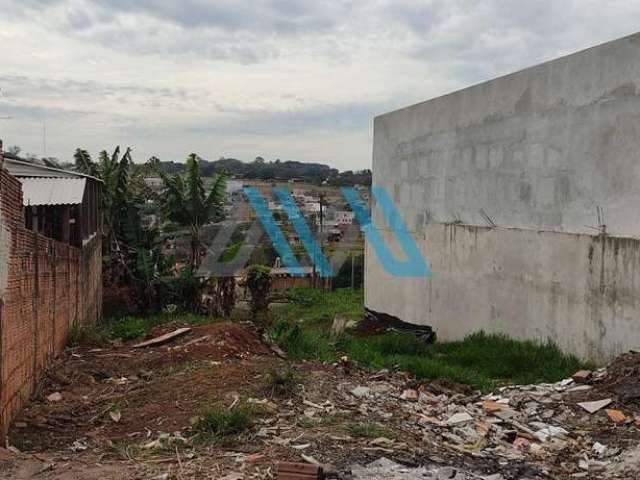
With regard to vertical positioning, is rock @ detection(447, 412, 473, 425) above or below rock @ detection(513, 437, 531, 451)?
above

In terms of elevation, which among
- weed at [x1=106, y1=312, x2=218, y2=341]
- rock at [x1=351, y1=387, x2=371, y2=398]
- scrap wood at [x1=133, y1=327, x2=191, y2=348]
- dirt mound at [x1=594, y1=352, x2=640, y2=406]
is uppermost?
dirt mound at [x1=594, y1=352, x2=640, y2=406]

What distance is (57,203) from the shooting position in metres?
8.05

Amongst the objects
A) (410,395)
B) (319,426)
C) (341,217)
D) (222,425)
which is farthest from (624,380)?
(341,217)

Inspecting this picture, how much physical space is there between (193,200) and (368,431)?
34.2ft

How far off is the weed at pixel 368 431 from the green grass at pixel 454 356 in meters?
2.44

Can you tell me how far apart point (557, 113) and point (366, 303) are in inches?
318

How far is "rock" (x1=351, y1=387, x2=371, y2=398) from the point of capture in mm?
6816

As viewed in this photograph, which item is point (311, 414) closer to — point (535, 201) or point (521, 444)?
point (521, 444)

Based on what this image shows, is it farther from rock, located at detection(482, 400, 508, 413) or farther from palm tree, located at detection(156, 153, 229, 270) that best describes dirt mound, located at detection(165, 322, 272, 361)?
palm tree, located at detection(156, 153, 229, 270)

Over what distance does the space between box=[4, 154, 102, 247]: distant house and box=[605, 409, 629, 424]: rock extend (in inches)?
258

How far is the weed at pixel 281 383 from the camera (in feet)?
21.3

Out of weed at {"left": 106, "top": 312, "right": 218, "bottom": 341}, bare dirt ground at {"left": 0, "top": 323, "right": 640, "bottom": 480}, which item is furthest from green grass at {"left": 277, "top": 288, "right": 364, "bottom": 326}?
bare dirt ground at {"left": 0, "top": 323, "right": 640, "bottom": 480}

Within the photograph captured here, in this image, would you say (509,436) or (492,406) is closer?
(509,436)

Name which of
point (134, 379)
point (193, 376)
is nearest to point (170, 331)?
point (134, 379)
